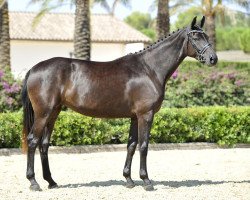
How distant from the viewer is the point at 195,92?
62.7ft

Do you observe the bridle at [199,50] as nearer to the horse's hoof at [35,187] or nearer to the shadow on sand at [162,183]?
the shadow on sand at [162,183]

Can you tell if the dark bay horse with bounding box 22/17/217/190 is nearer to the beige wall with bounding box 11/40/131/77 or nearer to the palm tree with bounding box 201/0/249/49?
the palm tree with bounding box 201/0/249/49

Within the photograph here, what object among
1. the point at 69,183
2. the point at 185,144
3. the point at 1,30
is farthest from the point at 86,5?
the point at 69,183

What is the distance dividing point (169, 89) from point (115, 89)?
33.8 feet

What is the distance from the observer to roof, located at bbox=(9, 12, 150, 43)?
4519 centimetres

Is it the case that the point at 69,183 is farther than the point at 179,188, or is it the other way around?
the point at 69,183

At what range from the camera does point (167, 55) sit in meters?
8.91

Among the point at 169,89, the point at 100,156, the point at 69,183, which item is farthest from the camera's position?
the point at 169,89

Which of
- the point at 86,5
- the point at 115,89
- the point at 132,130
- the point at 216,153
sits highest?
the point at 86,5

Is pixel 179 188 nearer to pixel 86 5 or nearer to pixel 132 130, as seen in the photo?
pixel 132 130

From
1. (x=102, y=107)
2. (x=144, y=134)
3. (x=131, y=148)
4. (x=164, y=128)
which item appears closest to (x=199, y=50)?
(x=144, y=134)

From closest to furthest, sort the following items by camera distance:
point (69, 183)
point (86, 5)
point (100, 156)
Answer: point (69, 183) → point (100, 156) → point (86, 5)

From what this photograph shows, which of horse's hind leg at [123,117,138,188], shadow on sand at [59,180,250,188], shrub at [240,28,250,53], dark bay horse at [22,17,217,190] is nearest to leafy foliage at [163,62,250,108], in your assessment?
shadow on sand at [59,180,250,188]

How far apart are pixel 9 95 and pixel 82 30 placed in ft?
18.1
